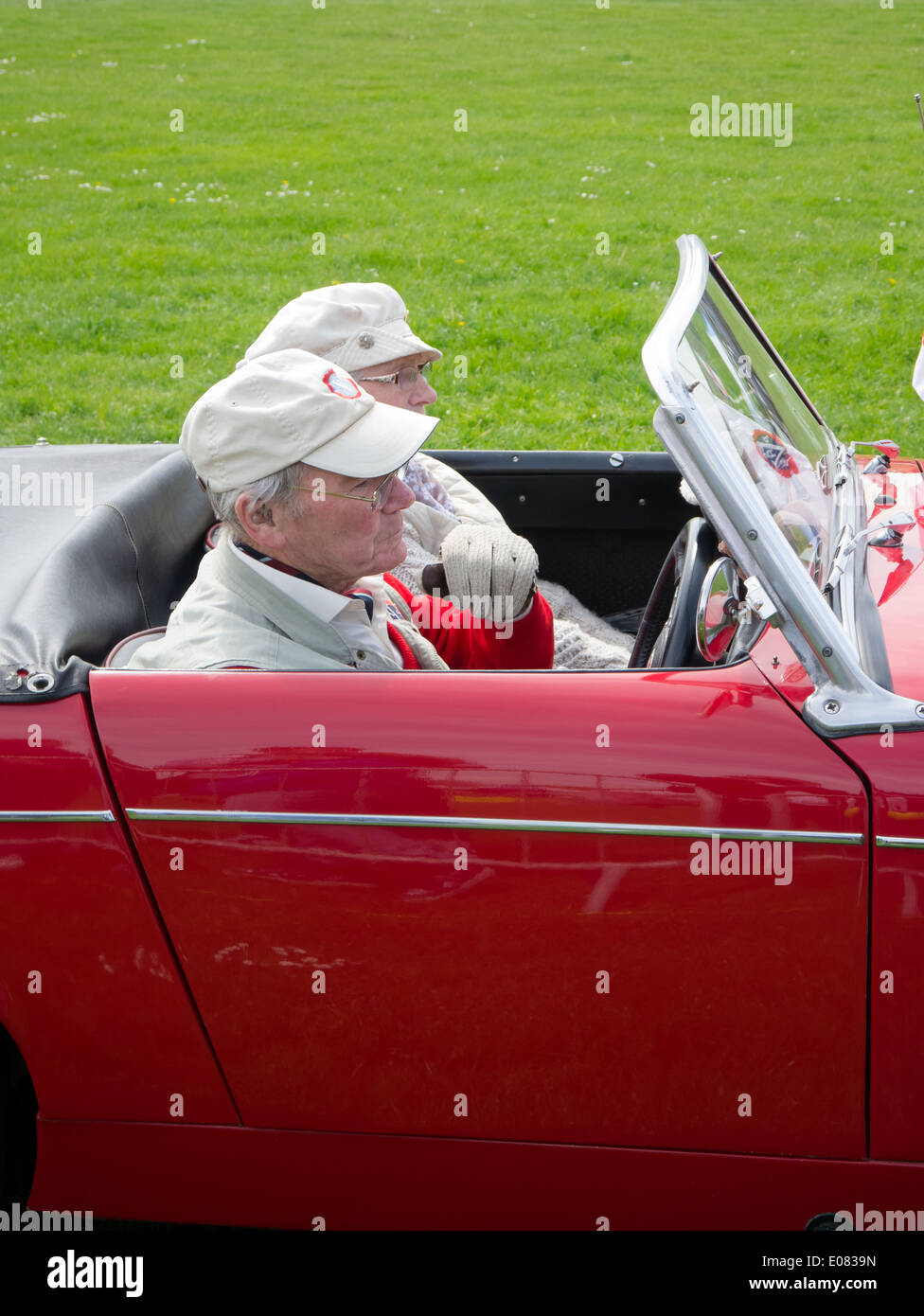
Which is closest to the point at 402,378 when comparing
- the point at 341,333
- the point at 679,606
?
the point at 341,333

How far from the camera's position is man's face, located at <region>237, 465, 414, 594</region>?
6.80 ft

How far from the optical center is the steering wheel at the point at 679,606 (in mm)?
2055

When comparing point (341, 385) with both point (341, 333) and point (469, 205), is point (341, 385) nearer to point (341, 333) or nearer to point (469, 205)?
point (341, 333)

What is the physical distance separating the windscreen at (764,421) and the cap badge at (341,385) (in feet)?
1.74

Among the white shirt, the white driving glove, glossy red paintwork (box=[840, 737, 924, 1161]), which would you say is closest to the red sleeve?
the white driving glove

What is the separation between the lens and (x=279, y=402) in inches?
81.0

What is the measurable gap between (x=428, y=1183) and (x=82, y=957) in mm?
634

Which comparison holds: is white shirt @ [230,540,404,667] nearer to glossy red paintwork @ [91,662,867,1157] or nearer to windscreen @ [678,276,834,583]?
glossy red paintwork @ [91,662,867,1157]

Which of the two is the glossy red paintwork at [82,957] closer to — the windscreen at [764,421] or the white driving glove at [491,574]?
the white driving glove at [491,574]

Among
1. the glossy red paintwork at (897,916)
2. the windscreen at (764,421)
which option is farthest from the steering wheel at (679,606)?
the glossy red paintwork at (897,916)

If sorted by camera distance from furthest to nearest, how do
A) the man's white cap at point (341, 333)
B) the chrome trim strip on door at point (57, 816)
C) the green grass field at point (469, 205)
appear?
1. the green grass field at point (469, 205)
2. the man's white cap at point (341, 333)
3. the chrome trim strip on door at point (57, 816)

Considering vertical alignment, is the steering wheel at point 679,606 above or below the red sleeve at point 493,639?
above

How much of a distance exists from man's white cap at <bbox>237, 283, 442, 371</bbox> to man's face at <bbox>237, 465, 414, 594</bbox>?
0.71 metres

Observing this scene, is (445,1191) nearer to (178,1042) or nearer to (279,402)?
(178,1042)
